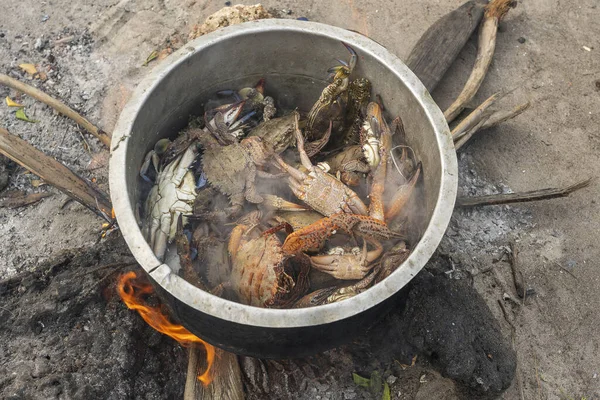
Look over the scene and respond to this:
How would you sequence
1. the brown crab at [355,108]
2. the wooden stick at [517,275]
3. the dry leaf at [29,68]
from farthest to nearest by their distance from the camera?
1. the dry leaf at [29,68]
2. the wooden stick at [517,275]
3. the brown crab at [355,108]

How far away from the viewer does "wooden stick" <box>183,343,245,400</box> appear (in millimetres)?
2889

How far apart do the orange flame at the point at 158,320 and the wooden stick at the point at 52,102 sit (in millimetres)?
1230

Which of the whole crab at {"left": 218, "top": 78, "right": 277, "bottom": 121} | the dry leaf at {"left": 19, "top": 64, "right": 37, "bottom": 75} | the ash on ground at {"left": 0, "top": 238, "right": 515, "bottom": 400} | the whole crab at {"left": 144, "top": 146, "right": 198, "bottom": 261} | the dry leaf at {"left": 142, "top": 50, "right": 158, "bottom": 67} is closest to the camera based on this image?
the ash on ground at {"left": 0, "top": 238, "right": 515, "bottom": 400}

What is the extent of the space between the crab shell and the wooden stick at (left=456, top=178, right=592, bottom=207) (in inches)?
63.3

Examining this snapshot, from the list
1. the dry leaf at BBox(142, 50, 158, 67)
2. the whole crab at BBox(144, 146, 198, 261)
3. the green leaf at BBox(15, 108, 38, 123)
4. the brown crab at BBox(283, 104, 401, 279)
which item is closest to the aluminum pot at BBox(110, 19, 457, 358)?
the whole crab at BBox(144, 146, 198, 261)

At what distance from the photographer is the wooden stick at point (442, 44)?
13.7 feet

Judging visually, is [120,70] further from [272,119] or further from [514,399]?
[514,399]

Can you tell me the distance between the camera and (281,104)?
145 inches

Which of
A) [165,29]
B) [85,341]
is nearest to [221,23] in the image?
[165,29]

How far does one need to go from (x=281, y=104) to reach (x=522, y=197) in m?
1.83

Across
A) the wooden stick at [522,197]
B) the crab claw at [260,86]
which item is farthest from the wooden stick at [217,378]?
the wooden stick at [522,197]

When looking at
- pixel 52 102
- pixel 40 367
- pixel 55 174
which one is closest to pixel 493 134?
pixel 55 174

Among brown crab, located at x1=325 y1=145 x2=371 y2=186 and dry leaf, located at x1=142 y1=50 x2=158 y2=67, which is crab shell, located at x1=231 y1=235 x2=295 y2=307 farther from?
dry leaf, located at x1=142 y1=50 x2=158 y2=67

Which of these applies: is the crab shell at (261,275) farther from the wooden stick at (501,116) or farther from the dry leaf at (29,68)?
the dry leaf at (29,68)
